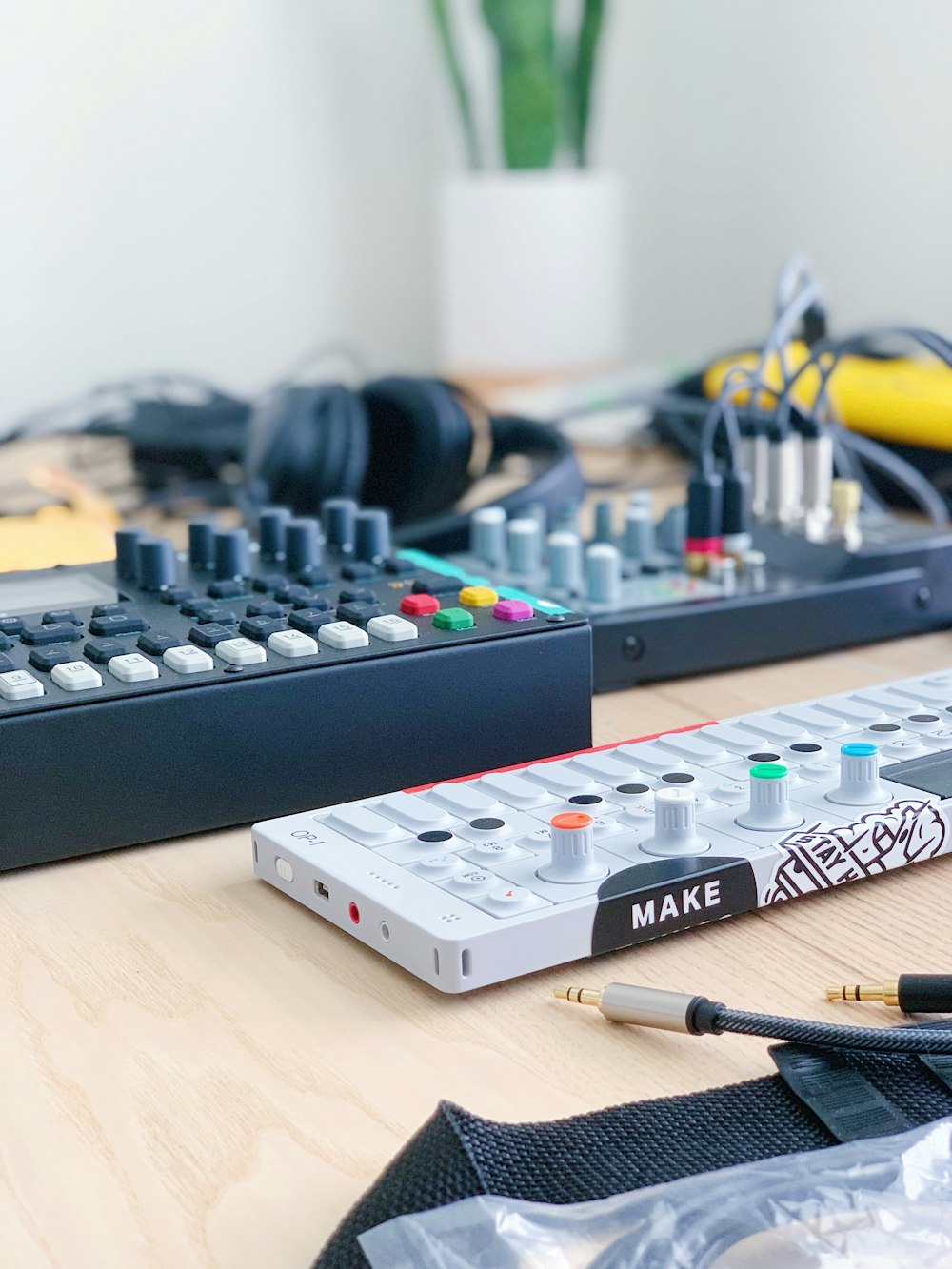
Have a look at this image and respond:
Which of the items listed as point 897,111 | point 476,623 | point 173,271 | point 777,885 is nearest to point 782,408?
point 476,623

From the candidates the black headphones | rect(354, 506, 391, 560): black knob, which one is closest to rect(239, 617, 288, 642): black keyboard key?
rect(354, 506, 391, 560): black knob

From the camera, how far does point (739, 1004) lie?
15.0 inches

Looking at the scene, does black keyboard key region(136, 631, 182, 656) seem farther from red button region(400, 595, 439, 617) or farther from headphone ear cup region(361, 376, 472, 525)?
headphone ear cup region(361, 376, 472, 525)

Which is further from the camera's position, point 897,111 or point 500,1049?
point 897,111

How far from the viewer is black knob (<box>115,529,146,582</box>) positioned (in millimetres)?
596

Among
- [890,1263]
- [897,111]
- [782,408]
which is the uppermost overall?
[897,111]

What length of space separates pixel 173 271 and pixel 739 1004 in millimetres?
1359

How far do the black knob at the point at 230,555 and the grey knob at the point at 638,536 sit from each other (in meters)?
0.23

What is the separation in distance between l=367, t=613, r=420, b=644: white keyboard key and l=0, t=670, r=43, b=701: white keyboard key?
119 millimetres

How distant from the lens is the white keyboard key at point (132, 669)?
18.6 inches

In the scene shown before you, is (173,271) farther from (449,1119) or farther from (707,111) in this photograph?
(449,1119)

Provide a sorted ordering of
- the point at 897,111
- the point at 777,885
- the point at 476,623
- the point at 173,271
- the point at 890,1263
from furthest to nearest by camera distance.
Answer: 1. the point at 173,271
2. the point at 897,111
3. the point at 476,623
4. the point at 777,885
5. the point at 890,1263

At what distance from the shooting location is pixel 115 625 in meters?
0.52

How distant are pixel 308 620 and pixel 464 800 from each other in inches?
4.1
